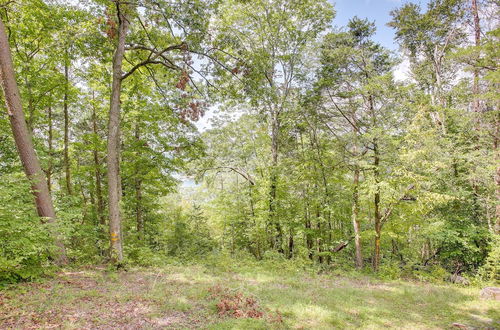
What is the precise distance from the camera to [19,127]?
21.3 ft

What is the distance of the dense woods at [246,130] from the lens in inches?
298

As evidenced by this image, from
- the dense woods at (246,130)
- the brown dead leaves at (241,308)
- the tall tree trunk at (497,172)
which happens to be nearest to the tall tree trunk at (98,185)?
the dense woods at (246,130)

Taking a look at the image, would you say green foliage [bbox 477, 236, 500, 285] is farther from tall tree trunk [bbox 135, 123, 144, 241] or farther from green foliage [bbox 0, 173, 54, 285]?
tall tree trunk [bbox 135, 123, 144, 241]

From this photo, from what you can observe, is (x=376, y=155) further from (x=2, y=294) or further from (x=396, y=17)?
(x=2, y=294)

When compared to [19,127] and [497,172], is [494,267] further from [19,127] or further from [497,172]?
[19,127]

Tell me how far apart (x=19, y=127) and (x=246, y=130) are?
37.6 feet

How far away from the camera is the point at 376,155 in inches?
403

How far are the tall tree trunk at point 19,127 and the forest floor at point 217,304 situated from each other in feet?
5.39

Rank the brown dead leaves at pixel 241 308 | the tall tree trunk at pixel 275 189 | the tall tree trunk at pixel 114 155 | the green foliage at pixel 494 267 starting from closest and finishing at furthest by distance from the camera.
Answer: the brown dead leaves at pixel 241 308 < the tall tree trunk at pixel 114 155 < the green foliage at pixel 494 267 < the tall tree trunk at pixel 275 189

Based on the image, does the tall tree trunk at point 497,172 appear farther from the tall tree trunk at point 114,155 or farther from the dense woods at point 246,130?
the tall tree trunk at point 114,155

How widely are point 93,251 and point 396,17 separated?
19199mm

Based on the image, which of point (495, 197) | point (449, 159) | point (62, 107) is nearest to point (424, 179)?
point (449, 159)

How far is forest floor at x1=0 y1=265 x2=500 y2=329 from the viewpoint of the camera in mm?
4242

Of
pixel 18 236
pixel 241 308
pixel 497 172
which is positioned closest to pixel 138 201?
pixel 18 236
